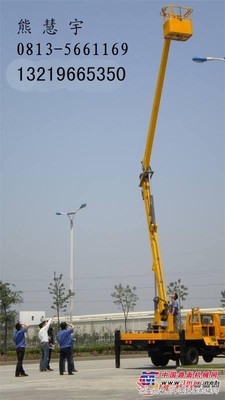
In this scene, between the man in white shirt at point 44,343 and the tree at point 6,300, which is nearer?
the man in white shirt at point 44,343

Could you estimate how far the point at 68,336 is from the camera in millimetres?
19000

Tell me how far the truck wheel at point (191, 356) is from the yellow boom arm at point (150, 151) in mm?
1348

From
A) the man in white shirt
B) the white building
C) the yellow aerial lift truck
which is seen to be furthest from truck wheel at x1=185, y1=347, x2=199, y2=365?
the white building

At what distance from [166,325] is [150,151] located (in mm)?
6277

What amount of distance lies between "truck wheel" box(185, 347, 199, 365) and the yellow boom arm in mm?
1348

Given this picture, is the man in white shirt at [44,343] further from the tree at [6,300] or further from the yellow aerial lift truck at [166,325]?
the tree at [6,300]

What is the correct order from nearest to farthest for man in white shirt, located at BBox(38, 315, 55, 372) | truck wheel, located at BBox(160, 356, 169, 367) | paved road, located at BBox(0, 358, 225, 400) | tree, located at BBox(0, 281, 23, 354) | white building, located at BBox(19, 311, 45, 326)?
paved road, located at BBox(0, 358, 225, 400) → man in white shirt, located at BBox(38, 315, 55, 372) → truck wheel, located at BBox(160, 356, 169, 367) → tree, located at BBox(0, 281, 23, 354) → white building, located at BBox(19, 311, 45, 326)

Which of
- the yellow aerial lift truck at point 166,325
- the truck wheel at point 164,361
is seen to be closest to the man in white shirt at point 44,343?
the yellow aerial lift truck at point 166,325

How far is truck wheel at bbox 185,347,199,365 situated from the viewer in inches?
856

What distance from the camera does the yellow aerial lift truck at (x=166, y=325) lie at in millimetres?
22125

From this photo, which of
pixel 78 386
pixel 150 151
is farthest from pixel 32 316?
pixel 78 386

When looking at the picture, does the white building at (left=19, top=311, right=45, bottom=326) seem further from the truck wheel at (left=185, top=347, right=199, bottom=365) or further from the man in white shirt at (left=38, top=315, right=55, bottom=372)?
the man in white shirt at (left=38, top=315, right=55, bottom=372)

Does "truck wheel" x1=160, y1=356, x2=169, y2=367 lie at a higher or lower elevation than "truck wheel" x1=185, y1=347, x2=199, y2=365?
lower

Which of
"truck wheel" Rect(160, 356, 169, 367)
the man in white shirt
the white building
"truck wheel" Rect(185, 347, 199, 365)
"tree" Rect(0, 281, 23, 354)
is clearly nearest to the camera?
the man in white shirt
